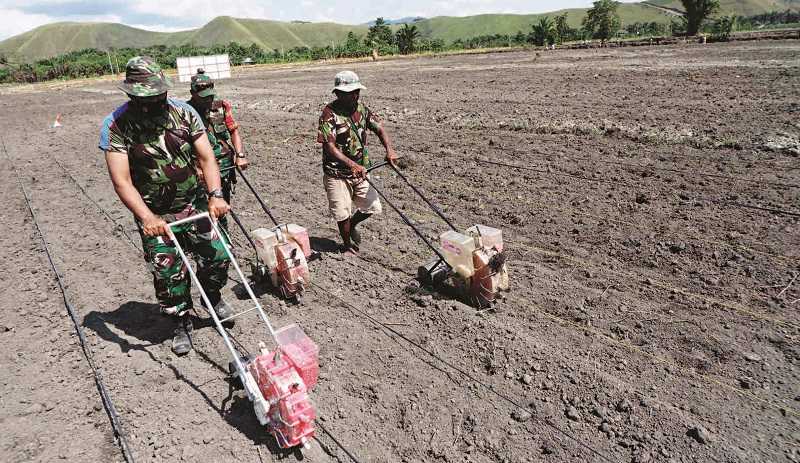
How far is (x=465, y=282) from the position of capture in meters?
4.74

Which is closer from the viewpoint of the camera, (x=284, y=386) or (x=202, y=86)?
(x=284, y=386)

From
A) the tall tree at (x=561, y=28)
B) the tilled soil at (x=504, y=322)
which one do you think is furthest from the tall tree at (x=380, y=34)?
the tilled soil at (x=504, y=322)

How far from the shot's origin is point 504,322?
4480 millimetres

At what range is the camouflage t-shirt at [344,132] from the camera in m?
5.30

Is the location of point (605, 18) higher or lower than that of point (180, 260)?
higher

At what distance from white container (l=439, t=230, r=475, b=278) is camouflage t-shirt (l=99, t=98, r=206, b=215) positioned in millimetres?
2323

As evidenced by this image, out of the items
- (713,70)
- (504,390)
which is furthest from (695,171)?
(713,70)

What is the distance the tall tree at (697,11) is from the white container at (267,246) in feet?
192

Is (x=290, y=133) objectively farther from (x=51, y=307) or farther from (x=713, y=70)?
(x=713, y=70)

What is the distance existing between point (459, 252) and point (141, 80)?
294cm

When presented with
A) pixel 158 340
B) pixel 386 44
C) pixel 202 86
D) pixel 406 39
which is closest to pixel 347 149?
pixel 202 86

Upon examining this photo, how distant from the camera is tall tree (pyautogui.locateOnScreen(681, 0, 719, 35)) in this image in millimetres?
48866

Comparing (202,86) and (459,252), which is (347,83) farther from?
(459,252)

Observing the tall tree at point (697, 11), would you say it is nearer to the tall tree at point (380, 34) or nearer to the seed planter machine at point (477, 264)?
the tall tree at point (380, 34)
